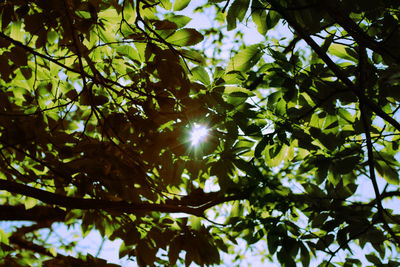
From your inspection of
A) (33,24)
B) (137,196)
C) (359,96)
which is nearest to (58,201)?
(137,196)

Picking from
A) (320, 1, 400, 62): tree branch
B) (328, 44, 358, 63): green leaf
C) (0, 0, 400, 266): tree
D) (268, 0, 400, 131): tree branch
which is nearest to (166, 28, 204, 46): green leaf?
(0, 0, 400, 266): tree

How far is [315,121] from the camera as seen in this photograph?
1759 millimetres

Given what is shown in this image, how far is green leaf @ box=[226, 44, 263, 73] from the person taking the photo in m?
1.52

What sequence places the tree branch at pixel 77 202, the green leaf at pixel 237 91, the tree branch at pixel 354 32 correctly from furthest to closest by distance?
the green leaf at pixel 237 91 < the tree branch at pixel 77 202 < the tree branch at pixel 354 32

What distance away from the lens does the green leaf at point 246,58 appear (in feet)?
4.99

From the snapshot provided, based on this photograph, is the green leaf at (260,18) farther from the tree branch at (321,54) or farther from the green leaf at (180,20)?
the green leaf at (180,20)

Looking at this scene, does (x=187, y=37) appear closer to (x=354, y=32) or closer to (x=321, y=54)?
(x=321, y=54)

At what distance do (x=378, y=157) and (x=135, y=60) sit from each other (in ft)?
5.33

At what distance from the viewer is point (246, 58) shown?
1539 millimetres

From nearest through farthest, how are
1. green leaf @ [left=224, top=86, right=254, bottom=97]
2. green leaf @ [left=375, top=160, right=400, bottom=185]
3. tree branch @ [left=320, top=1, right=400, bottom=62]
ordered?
1. tree branch @ [left=320, top=1, right=400, bottom=62]
2. green leaf @ [left=224, top=86, right=254, bottom=97]
3. green leaf @ [left=375, top=160, right=400, bottom=185]

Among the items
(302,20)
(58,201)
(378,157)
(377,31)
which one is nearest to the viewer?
(302,20)

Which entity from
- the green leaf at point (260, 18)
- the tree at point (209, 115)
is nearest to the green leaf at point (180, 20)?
the tree at point (209, 115)

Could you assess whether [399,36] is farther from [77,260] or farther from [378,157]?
[77,260]

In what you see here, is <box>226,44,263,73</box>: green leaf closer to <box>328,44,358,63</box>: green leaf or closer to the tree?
the tree
